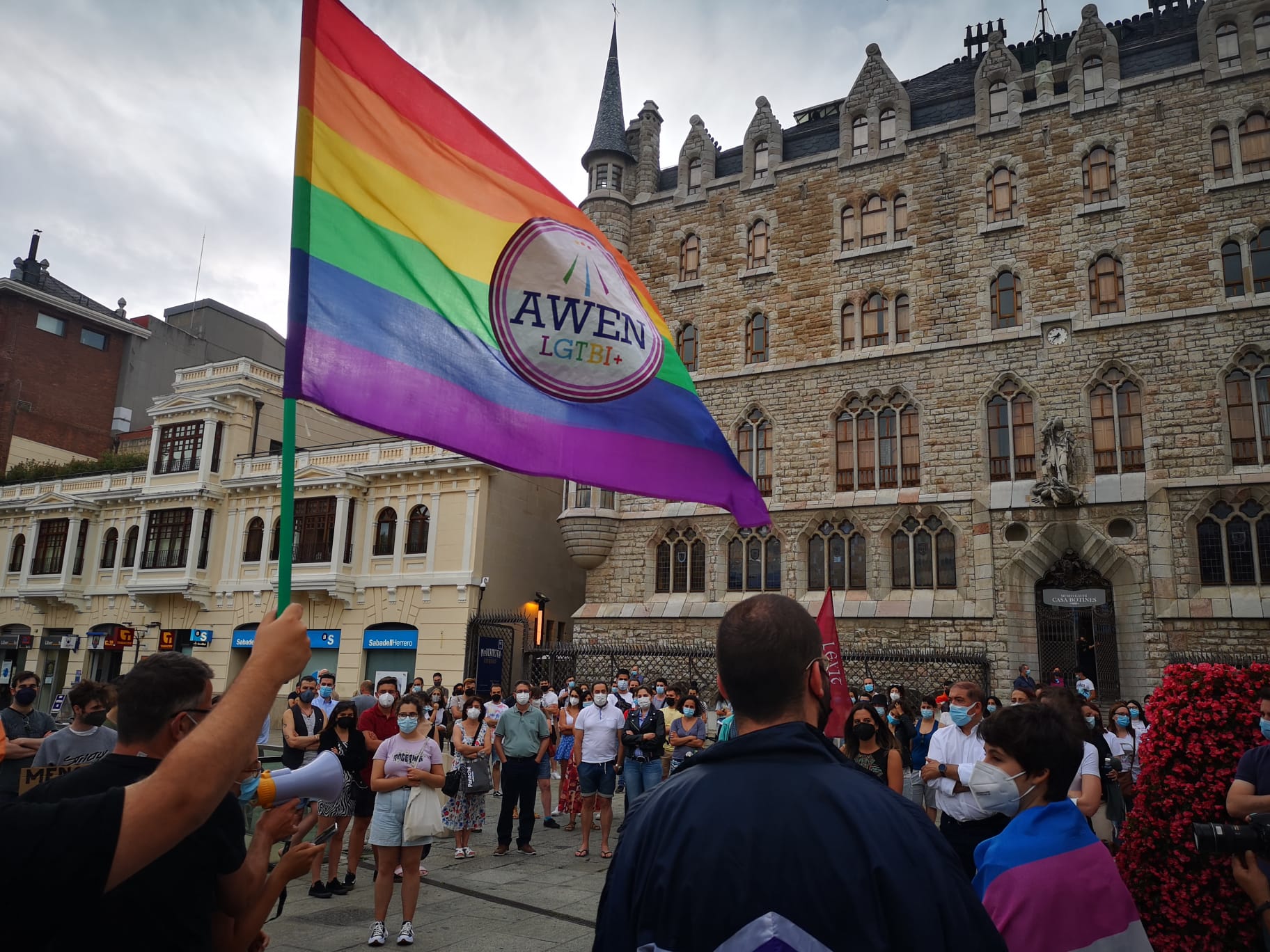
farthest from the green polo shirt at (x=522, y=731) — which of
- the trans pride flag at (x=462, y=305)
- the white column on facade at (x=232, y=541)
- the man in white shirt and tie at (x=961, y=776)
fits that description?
the white column on facade at (x=232, y=541)

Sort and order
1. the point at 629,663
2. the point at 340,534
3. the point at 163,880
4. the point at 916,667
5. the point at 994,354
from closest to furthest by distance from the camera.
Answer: the point at 163,880
the point at 916,667
the point at 994,354
the point at 629,663
the point at 340,534

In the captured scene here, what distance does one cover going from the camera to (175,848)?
7.45 feet

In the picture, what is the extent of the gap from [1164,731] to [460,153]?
544cm

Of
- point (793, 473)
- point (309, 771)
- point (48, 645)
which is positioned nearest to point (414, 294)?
point (309, 771)

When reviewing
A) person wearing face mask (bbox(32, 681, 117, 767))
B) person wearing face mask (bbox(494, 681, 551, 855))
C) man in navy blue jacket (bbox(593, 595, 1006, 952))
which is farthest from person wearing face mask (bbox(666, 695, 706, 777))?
man in navy blue jacket (bbox(593, 595, 1006, 952))

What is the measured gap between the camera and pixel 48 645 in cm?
3406

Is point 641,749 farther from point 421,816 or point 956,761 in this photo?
point 956,761

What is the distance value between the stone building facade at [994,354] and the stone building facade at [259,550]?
3700 mm

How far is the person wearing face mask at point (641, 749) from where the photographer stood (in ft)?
33.4

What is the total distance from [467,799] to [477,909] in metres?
2.30

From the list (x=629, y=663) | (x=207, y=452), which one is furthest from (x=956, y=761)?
(x=207, y=452)

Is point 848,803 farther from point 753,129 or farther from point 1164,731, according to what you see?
point 753,129

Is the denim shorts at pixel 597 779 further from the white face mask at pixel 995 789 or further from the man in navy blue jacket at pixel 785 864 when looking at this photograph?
the man in navy blue jacket at pixel 785 864

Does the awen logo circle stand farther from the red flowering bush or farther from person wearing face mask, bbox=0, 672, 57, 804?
person wearing face mask, bbox=0, 672, 57, 804
